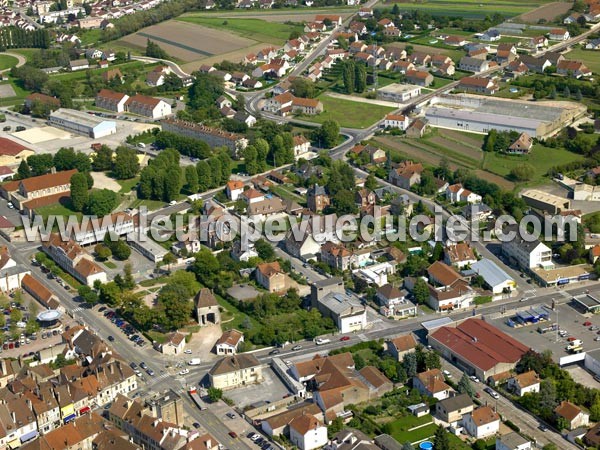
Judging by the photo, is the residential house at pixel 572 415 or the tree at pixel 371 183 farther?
the tree at pixel 371 183

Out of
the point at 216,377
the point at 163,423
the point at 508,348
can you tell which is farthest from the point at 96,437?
the point at 508,348

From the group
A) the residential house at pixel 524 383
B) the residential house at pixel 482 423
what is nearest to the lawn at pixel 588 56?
the residential house at pixel 524 383

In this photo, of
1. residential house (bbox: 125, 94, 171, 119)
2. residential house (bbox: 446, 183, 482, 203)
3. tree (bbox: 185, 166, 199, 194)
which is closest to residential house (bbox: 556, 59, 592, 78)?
residential house (bbox: 446, 183, 482, 203)

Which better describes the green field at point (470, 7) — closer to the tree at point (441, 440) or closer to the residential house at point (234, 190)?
the residential house at point (234, 190)

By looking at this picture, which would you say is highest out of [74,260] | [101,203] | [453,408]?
[101,203]

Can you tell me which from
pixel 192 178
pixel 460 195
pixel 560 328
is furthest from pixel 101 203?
pixel 560 328

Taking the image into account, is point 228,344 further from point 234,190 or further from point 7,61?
point 7,61
